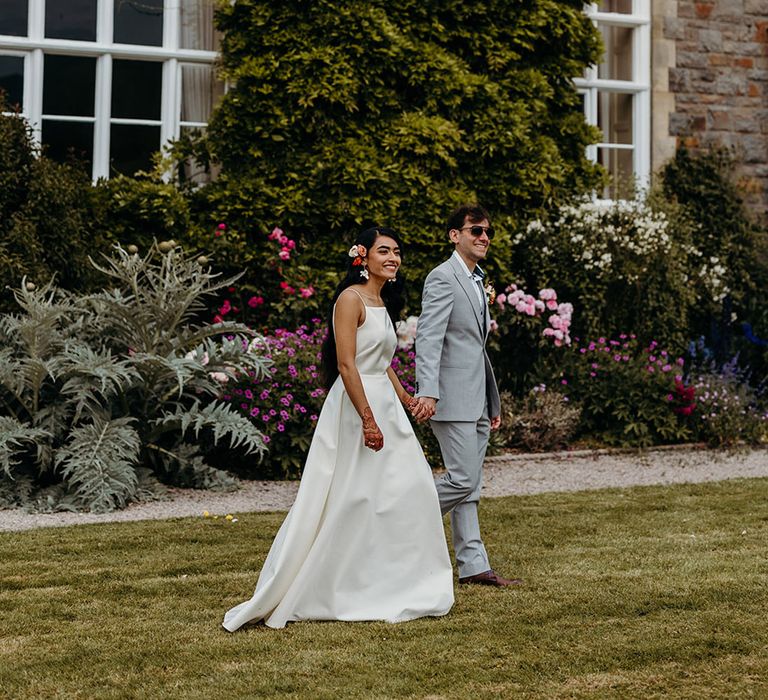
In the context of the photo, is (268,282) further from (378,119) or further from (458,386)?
(458,386)

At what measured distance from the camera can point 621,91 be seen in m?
12.7

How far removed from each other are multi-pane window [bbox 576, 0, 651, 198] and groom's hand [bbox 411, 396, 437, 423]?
7.82 metres

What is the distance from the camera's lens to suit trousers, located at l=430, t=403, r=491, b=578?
5.18 meters

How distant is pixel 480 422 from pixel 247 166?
5.82 metres

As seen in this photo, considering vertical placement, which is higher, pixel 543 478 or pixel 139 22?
pixel 139 22

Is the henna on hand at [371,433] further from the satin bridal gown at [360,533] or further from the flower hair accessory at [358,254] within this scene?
the flower hair accessory at [358,254]

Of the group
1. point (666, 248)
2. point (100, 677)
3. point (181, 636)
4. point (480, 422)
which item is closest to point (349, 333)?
point (480, 422)

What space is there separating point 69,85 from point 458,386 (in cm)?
690

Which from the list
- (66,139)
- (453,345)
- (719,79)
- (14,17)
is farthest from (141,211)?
(719,79)

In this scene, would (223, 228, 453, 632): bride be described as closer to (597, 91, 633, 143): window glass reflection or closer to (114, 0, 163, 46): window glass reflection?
(114, 0, 163, 46): window glass reflection

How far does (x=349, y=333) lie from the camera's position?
478 centimetres

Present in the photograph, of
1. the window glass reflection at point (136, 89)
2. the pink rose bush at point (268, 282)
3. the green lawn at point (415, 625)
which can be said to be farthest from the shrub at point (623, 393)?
the window glass reflection at point (136, 89)

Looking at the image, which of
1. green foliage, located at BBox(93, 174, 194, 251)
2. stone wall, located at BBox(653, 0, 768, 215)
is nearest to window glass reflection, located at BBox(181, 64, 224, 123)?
green foliage, located at BBox(93, 174, 194, 251)

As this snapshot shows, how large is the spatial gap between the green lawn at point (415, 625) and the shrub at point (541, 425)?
3.06 m
